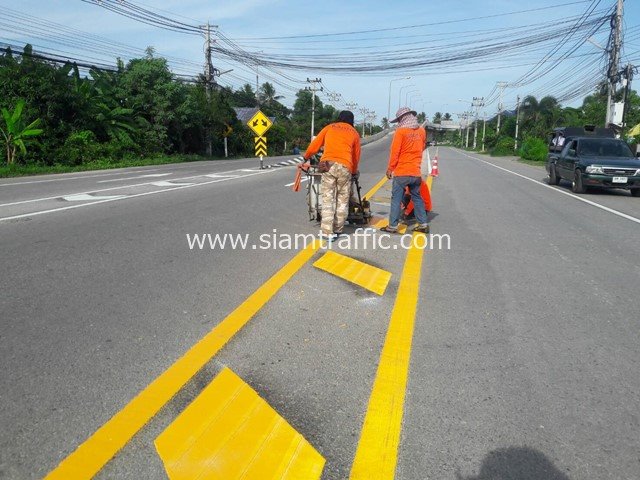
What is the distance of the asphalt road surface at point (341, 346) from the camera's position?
2488mm

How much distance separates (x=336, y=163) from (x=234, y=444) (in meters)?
4.87

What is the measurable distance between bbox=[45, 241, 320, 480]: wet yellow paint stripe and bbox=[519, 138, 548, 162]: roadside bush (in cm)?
3516

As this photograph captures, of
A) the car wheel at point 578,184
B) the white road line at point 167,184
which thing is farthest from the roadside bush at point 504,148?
the white road line at point 167,184

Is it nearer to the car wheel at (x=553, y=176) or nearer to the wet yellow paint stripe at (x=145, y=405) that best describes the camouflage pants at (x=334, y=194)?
the wet yellow paint stripe at (x=145, y=405)

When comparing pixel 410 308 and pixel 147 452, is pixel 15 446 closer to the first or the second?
pixel 147 452

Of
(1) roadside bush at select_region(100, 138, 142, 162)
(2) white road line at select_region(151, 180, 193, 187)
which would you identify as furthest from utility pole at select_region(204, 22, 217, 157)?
(2) white road line at select_region(151, 180, 193, 187)

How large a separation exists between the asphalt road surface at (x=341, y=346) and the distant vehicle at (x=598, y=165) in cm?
701

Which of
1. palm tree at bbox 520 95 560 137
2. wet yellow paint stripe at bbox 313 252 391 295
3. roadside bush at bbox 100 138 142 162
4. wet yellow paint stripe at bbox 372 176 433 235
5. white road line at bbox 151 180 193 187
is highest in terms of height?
palm tree at bbox 520 95 560 137

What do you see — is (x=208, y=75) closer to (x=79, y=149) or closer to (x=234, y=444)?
(x=79, y=149)

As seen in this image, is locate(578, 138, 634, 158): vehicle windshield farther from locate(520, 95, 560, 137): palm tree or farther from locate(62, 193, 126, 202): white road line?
locate(520, 95, 560, 137): palm tree

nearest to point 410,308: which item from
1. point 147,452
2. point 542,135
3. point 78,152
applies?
point 147,452

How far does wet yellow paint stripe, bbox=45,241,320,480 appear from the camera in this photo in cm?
230

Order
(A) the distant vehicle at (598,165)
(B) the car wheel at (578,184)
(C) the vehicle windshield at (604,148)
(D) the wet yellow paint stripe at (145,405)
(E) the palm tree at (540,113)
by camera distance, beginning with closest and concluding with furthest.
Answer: (D) the wet yellow paint stripe at (145,405) → (A) the distant vehicle at (598,165) → (B) the car wheel at (578,184) → (C) the vehicle windshield at (604,148) → (E) the palm tree at (540,113)

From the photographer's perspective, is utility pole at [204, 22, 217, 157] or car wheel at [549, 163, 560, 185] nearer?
car wheel at [549, 163, 560, 185]
